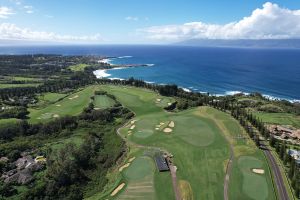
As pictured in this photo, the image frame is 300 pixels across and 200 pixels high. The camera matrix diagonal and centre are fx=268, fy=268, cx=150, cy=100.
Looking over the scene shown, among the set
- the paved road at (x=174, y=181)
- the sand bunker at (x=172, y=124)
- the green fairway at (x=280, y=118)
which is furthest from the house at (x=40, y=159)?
the green fairway at (x=280, y=118)

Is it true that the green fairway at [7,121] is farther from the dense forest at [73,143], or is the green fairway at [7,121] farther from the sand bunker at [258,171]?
the sand bunker at [258,171]

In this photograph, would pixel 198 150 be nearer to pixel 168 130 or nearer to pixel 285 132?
pixel 168 130

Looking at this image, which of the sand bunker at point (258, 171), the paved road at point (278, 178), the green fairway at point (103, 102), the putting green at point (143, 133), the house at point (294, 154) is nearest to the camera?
the paved road at point (278, 178)

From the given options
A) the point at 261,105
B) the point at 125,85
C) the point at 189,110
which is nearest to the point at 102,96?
the point at 125,85

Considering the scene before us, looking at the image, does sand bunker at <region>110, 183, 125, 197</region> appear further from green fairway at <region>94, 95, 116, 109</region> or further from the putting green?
green fairway at <region>94, 95, 116, 109</region>

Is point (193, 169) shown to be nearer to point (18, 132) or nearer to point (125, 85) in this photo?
point (18, 132)

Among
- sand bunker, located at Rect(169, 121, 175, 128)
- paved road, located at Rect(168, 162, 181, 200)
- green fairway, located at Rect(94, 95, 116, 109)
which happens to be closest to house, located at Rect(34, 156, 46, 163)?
paved road, located at Rect(168, 162, 181, 200)

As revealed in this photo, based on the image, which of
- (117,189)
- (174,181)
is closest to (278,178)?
(174,181)
